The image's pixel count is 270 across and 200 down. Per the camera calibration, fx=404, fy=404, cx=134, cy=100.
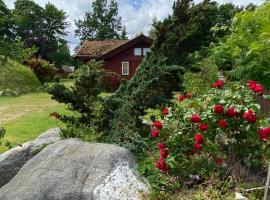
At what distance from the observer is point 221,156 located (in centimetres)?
440

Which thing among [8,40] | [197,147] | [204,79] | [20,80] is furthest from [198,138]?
[20,80]

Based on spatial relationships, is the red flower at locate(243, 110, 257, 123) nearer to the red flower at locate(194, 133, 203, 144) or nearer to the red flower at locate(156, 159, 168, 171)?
the red flower at locate(194, 133, 203, 144)

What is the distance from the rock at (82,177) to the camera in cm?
440

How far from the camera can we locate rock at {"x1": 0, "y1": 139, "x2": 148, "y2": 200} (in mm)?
4398

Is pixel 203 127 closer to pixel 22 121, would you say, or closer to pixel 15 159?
pixel 15 159

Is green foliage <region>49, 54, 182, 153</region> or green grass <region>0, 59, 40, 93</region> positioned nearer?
green foliage <region>49, 54, 182, 153</region>

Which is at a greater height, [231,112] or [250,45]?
[250,45]

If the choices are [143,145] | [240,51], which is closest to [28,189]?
[143,145]

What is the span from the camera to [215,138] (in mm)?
4438

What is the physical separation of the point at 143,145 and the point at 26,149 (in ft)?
6.62

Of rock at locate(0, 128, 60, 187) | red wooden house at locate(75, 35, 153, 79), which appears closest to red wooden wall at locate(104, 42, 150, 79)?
red wooden house at locate(75, 35, 153, 79)

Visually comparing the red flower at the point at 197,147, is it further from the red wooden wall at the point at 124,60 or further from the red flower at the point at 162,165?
the red wooden wall at the point at 124,60

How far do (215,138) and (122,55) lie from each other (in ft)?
95.2

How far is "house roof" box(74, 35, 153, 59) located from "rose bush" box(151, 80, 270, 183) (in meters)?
A: 26.6
